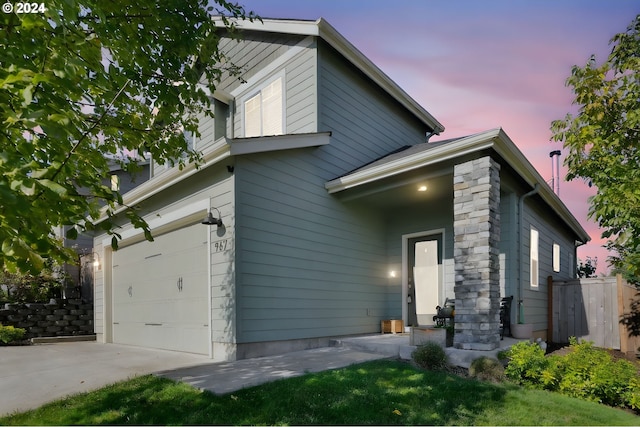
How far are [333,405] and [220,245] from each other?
3624mm

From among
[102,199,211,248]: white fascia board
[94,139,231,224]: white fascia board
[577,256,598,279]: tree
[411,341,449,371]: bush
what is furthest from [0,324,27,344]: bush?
[577,256,598,279]: tree

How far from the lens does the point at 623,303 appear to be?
867 cm

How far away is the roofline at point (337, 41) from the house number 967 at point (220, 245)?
13.7 ft

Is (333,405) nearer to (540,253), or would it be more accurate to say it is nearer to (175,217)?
(175,217)

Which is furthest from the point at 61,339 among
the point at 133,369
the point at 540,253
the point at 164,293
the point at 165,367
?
the point at 540,253

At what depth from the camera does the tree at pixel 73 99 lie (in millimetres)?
2389

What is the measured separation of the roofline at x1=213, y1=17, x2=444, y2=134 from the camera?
8.53 metres

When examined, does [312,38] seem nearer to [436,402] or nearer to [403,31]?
[403,31]

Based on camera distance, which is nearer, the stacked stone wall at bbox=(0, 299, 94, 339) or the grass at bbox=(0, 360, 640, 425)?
the grass at bbox=(0, 360, 640, 425)

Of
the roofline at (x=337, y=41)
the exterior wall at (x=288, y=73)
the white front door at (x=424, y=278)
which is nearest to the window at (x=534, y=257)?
the white front door at (x=424, y=278)

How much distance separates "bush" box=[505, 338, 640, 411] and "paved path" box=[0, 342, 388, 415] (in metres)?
2.07

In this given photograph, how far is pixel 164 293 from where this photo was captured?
338 inches

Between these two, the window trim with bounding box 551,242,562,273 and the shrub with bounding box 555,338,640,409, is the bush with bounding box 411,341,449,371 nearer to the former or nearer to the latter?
the shrub with bounding box 555,338,640,409

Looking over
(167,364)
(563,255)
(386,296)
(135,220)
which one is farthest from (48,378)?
(563,255)
